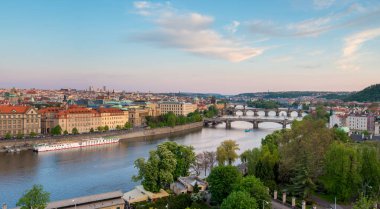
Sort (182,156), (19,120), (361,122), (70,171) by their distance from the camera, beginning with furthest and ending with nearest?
(361,122)
(19,120)
(70,171)
(182,156)

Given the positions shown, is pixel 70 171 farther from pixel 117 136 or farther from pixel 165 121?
pixel 165 121

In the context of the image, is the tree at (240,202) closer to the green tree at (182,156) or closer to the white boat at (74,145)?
the green tree at (182,156)

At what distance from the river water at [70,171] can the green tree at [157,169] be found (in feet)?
11.6

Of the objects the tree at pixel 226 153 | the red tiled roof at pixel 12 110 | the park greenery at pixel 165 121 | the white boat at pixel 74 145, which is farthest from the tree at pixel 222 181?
the park greenery at pixel 165 121

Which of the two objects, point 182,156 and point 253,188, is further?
point 182,156

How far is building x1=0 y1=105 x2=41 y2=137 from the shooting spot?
38531mm

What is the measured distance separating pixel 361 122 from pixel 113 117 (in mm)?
33096

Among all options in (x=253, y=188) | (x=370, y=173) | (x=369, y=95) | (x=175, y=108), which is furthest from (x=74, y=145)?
(x=369, y=95)

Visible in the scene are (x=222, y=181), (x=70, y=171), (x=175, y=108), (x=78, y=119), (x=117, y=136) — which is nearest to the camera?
(x=222, y=181)

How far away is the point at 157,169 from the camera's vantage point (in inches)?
723

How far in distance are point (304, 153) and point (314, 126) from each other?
7.00 metres

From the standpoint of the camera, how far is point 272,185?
58.5ft

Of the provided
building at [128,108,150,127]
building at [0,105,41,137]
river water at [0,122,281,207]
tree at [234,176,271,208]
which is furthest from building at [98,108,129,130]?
tree at [234,176,271,208]

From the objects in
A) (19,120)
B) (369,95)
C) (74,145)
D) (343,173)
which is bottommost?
(74,145)
